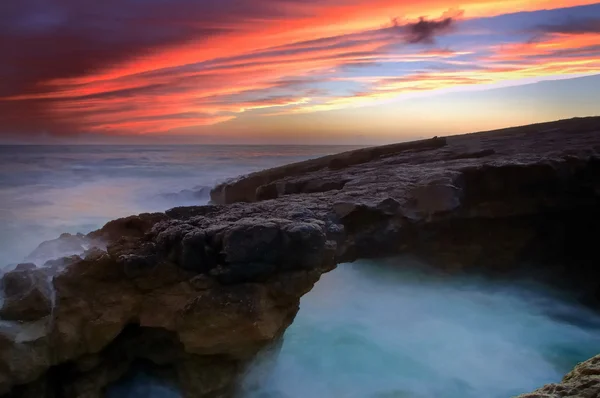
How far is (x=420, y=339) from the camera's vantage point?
6230 mm

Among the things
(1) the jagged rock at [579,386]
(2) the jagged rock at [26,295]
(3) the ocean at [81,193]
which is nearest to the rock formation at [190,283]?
(2) the jagged rock at [26,295]

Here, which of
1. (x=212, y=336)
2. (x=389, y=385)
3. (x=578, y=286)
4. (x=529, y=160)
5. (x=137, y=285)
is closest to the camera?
(x=212, y=336)

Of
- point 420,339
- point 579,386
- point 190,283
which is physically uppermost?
point 190,283

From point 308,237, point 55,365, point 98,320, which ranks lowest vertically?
point 55,365

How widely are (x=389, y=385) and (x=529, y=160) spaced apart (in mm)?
3726

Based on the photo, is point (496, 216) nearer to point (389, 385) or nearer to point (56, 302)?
point (389, 385)

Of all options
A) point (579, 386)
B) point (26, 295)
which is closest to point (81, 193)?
point (26, 295)

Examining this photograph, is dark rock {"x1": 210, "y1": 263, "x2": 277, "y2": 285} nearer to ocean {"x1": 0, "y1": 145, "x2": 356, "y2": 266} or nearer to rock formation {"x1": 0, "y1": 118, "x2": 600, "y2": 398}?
rock formation {"x1": 0, "y1": 118, "x2": 600, "y2": 398}

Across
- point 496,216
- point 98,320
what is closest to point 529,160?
point 496,216

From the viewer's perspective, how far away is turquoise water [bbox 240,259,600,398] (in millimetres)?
5320

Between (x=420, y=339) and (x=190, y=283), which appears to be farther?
(x=420, y=339)

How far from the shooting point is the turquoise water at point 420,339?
532 centimetres

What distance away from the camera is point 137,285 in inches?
177

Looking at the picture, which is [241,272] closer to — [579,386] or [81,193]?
[579,386]
